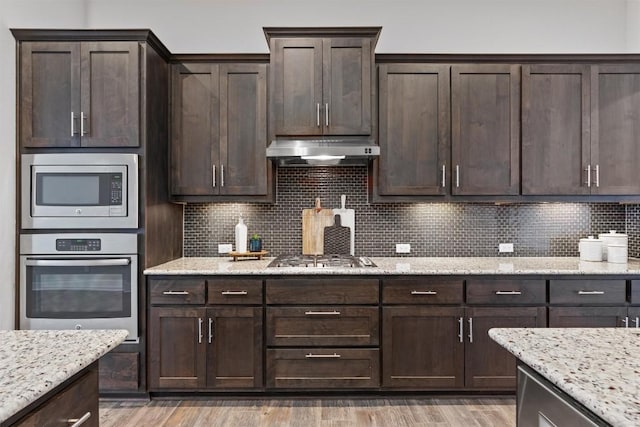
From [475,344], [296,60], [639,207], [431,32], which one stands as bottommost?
[475,344]

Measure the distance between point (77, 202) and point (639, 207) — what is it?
4218 mm

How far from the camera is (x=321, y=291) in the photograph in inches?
109

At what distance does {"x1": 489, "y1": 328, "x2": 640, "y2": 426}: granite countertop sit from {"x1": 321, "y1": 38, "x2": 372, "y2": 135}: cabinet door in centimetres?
197

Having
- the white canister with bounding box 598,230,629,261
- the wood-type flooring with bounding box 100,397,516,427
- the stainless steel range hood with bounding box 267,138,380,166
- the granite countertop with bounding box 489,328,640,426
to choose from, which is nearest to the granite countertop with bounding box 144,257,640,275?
the white canister with bounding box 598,230,629,261

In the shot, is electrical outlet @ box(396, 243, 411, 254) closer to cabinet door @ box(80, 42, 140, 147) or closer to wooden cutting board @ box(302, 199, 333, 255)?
wooden cutting board @ box(302, 199, 333, 255)

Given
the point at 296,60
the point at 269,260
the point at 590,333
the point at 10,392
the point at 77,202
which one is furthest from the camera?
the point at 269,260

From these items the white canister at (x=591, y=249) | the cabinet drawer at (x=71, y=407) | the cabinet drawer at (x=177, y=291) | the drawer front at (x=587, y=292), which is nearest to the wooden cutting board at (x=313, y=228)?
the cabinet drawer at (x=177, y=291)

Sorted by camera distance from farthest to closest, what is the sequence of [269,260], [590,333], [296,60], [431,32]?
[431,32] < [269,260] < [296,60] < [590,333]

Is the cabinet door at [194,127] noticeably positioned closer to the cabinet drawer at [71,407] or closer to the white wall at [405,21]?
the white wall at [405,21]

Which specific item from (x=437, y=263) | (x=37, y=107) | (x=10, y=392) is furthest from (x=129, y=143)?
(x=437, y=263)

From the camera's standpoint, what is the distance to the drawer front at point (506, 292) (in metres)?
2.78

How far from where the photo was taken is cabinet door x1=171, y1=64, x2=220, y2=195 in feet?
10.2

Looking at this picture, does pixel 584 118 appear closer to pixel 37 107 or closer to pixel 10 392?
pixel 10 392

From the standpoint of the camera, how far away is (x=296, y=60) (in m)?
3.01
